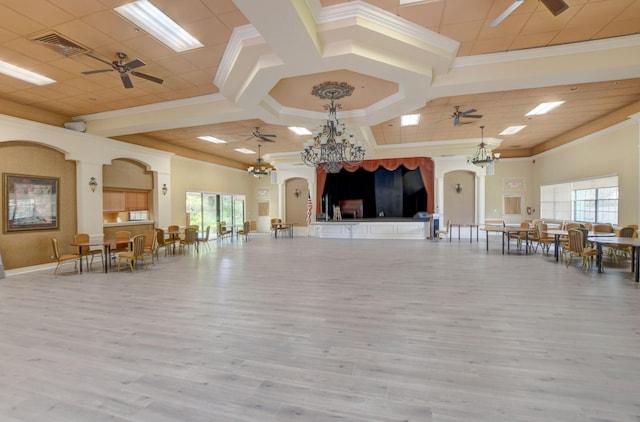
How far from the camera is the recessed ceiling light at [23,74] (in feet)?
15.3

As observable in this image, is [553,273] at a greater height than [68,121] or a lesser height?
lesser

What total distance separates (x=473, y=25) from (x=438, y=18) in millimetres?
506

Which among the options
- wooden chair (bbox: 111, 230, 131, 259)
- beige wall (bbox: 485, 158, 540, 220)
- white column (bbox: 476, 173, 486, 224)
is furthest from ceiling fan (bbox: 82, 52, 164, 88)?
beige wall (bbox: 485, 158, 540, 220)

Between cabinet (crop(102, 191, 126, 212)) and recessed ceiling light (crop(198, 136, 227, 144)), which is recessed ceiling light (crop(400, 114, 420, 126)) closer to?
recessed ceiling light (crop(198, 136, 227, 144))

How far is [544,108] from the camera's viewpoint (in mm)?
6844

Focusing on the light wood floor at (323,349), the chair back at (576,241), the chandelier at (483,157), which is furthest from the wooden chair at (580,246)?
the chandelier at (483,157)

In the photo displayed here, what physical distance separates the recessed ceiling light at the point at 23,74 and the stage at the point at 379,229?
9367 millimetres

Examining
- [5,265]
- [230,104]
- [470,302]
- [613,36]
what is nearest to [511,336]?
[470,302]

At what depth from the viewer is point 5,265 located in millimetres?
6172

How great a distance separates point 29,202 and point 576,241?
38.5 ft

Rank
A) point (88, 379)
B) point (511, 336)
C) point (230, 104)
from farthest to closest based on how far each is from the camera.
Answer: point (230, 104) < point (511, 336) < point (88, 379)

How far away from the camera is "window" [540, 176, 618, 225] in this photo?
7527mm

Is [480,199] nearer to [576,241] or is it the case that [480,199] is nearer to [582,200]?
[582,200]

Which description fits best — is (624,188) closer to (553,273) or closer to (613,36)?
(553,273)
